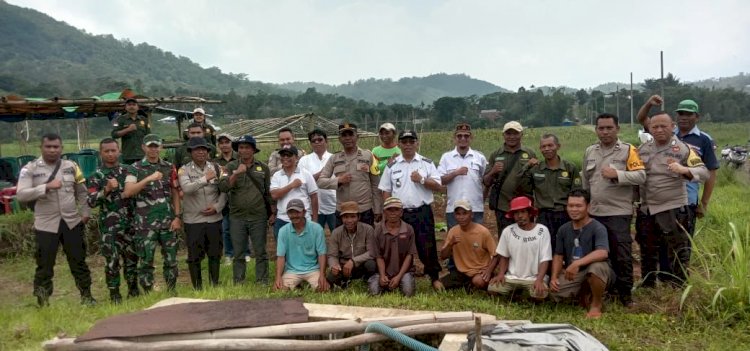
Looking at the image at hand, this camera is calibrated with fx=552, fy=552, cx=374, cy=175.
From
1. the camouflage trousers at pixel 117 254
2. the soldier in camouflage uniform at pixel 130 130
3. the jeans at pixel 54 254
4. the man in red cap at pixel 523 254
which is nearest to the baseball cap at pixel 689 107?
the man in red cap at pixel 523 254

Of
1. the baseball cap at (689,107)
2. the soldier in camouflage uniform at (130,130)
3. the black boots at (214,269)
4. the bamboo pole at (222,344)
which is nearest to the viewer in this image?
the bamboo pole at (222,344)

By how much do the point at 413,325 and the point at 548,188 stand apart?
→ 2.19 m

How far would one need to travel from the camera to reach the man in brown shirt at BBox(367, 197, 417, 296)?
5594 millimetres

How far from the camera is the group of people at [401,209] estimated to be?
5078 millimetres

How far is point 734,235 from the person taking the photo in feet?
16.4

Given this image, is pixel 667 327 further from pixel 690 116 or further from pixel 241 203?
pixel 241 203

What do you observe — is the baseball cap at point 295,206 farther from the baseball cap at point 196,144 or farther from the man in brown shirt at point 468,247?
the man in brown shirt at point 468,247

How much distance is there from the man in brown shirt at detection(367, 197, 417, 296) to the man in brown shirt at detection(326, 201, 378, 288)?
0.36ft

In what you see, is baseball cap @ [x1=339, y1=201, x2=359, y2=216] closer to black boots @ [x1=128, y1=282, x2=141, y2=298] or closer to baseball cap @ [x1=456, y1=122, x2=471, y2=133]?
baseball cap @ [x1=456, y1=122, x2=471, y2=133]

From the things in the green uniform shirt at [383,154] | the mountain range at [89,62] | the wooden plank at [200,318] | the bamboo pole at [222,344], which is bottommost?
the bamboo pole at [222,344]

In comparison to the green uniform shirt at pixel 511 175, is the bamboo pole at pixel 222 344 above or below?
below

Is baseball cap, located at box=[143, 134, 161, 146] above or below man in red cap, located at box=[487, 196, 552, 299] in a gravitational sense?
above

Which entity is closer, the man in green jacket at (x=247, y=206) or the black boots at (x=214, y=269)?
the man in green jacket at (x=247, y=206)

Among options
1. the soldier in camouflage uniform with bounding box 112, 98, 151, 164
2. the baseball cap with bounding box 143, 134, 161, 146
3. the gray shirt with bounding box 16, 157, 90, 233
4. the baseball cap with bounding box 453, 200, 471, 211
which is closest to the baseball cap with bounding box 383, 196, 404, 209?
the baseball cap with bounding box 453, 200, 471, 211
